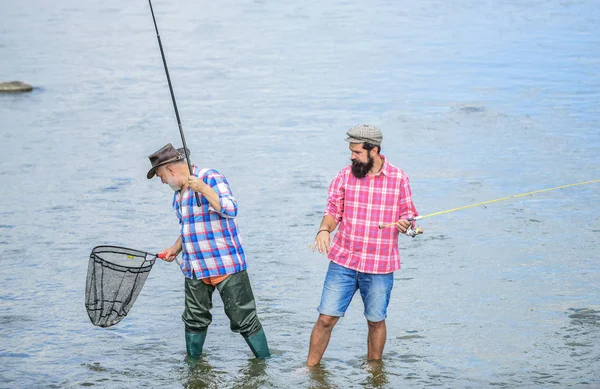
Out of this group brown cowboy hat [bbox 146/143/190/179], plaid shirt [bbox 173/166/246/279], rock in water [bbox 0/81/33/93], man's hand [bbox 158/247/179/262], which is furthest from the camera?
rock in water [bbox 0/81/33/93]

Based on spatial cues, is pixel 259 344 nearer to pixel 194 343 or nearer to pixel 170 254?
pixel 194 343

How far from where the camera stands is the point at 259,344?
718cm

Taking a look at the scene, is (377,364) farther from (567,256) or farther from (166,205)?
(166,205)

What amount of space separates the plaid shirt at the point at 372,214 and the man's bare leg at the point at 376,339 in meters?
0.49

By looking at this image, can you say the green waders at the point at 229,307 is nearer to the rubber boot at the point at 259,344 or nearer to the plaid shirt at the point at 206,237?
the rubber boot at the point at 259,344

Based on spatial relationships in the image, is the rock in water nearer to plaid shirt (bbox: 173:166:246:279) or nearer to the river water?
the river water

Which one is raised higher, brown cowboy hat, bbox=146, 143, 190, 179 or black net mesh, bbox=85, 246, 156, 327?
brown cowboy hat, bbox=146, 143, 190, 179

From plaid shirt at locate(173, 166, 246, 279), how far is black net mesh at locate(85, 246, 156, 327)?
0.37 metres

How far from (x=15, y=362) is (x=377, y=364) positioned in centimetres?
258

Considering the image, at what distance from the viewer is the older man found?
6.55m

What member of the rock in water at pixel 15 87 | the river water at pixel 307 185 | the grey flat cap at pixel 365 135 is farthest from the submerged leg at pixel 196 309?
the rock in water at pixel 15 87

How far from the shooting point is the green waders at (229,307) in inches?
269

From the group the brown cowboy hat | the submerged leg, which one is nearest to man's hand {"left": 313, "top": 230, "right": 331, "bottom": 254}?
the submerged leg

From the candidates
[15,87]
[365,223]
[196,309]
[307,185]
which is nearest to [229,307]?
[196,309]
